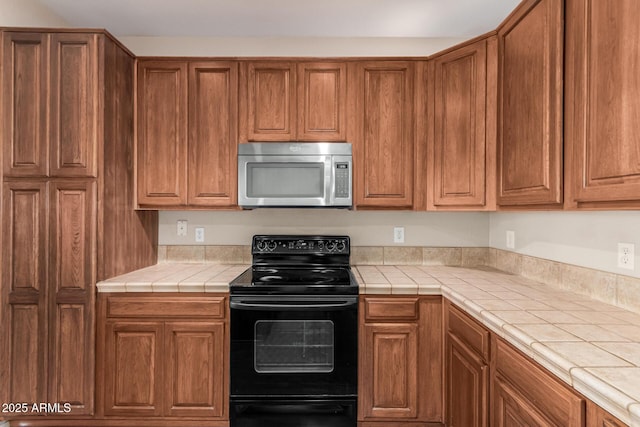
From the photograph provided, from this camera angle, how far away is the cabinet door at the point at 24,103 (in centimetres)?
195

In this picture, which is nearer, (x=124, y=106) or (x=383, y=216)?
(x=124, y=106)

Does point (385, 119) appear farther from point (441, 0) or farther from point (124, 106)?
point (124, 106)

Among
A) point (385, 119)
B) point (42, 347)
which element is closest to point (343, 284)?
point (385, 119)

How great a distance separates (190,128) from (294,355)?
163 centimetres

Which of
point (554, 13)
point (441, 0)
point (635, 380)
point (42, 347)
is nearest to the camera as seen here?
point (635, 380)

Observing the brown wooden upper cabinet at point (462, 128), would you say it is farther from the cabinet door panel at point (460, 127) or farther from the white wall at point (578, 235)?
the white wall at point (578, 235)

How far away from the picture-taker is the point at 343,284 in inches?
81.0

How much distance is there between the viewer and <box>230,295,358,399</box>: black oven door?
6.43ft

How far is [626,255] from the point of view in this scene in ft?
4.84

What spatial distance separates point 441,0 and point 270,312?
222cm

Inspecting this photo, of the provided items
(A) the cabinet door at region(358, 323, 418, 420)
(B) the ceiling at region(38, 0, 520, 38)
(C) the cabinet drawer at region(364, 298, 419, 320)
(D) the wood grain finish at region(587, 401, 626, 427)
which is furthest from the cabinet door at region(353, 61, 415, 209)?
(D) the wood grain finish at region(587, 401, 626, 427)

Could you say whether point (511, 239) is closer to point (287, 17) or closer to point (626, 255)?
point (626, 255)

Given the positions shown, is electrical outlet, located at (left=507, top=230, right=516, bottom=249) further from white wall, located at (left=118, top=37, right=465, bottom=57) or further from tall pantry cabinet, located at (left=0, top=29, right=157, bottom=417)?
tall pantry cabinet, located at (left=0, top=29, right=157, bottom=417)

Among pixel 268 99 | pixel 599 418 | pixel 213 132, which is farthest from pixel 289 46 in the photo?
pixel 599 418
